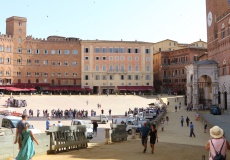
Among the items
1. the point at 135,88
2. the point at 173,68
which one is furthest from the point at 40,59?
the point at 173,68

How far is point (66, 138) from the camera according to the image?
564 inches

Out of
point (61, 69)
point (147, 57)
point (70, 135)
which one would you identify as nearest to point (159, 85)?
point (147, 57)

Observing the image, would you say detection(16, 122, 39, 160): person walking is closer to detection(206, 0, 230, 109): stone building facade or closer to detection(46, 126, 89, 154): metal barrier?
detection(46, 126, 89, 154): metal barrier

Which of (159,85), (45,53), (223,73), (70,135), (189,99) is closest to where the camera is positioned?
(70,135)

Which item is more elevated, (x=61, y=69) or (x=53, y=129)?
(x=61, y=69)

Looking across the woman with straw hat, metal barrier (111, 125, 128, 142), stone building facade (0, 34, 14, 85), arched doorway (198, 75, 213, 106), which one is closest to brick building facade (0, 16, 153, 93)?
stone building facade (0, 34, 14, 85)

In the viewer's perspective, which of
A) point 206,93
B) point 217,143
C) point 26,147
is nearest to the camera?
point 217,143

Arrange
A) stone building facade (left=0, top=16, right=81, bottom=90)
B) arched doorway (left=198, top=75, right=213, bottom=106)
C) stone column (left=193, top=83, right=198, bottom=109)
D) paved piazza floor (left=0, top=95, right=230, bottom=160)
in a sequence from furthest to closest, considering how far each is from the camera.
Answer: stone building facade (left=0, top=16, right=81, bottom=90) < arched doorway (left=198, top=75, right=213, bottom=106) < stone column (left=193, top=83, right=198, bottom=109) < paved piazza floor (left=0, top=95, right=230, bottom=160)

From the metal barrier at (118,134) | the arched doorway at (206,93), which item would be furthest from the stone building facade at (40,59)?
the metal barrier at (118,134)

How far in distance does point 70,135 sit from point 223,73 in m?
42.0

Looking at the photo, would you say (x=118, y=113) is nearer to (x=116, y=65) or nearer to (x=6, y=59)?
(x=116, y=65)

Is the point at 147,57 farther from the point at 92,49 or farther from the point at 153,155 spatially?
the point at 153,155

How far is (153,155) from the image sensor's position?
A: 13.7 meters

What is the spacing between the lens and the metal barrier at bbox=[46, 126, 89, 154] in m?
13.7
